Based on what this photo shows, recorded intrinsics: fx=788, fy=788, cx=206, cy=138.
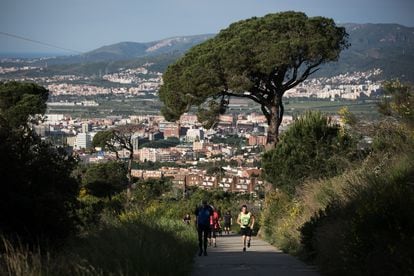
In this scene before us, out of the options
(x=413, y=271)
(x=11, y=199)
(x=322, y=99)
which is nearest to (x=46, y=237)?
(x=11, y=199)

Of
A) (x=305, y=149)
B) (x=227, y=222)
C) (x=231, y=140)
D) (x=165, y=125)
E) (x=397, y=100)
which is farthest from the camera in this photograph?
(x=165, y=125)

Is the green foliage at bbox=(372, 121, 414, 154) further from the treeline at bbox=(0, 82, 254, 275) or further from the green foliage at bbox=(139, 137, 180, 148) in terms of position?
the green foliage at bbox=(139, 137, 180, 148)

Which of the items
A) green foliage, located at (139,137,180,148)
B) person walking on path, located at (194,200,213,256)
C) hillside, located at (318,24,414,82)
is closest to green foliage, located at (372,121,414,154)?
person walking on path, located at (194,200,213,256)

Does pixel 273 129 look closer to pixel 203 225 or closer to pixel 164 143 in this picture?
pixel 203 225

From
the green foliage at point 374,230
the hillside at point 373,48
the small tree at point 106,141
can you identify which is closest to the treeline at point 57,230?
the green foliage at point 374,230

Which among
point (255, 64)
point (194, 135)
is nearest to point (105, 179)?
point (255, 64)

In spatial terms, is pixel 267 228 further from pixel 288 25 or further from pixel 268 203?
pixel 288 25

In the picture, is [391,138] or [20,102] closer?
[391,138]

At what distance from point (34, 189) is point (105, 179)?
124 feet

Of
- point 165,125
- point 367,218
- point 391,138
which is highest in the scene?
point 391,138

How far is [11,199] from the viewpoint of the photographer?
14.0m

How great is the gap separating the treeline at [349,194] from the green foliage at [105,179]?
20.4 metres

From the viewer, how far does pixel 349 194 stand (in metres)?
15.0

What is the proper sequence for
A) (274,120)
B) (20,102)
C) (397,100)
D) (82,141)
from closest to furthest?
(397,100) < (274,120) < (20,102) < (82,141)
